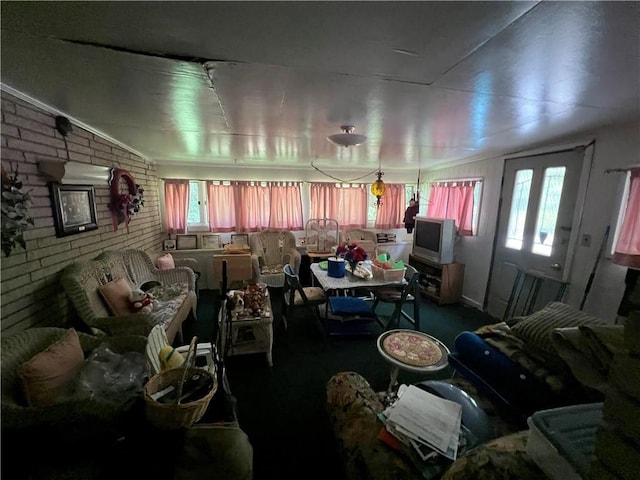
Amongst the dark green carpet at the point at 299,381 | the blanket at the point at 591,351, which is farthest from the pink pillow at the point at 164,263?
the blanket at the point at 591,351

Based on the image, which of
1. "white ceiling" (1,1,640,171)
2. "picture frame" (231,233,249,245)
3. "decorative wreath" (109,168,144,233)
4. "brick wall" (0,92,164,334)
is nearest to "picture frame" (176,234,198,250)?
"picture frame" (231,233,249,245)

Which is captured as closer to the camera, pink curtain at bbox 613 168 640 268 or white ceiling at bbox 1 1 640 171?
white ceiling at bbox 1 1 640 171

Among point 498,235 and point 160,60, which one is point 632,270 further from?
point 160,60

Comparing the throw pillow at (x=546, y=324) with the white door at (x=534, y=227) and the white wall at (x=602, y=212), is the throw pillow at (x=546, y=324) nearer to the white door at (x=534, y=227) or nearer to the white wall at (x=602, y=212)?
the white wall at (x=602, y=212)

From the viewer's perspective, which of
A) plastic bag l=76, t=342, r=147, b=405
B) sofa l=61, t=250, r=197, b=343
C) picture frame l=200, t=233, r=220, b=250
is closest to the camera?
plastic bag l=76, t=342, r=147, b=405

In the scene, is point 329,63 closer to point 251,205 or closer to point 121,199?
point 121,199

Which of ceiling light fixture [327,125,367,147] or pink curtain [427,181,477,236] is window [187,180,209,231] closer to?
ceiling light fixture [327,125,367,147]

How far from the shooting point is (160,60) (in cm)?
114

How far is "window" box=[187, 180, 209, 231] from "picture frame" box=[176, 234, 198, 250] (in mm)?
279

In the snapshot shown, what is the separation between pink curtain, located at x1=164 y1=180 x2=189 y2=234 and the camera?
14.0ft

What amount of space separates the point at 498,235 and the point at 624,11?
301 centimetres

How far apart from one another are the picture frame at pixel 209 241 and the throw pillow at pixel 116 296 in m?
2.17

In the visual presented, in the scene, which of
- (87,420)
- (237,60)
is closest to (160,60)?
(237,60)

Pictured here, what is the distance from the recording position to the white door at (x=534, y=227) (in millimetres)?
2564
